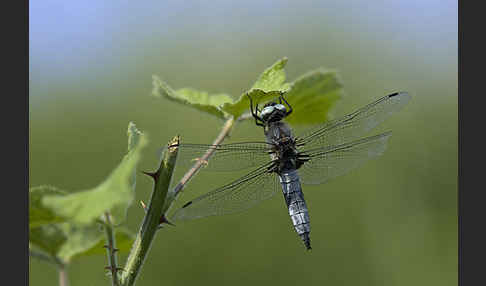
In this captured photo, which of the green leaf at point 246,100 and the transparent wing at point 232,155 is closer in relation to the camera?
the green leaf at point 246,100

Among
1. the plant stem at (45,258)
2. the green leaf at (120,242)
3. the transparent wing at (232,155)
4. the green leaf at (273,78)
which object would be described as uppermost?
the green leaf at (273,78)

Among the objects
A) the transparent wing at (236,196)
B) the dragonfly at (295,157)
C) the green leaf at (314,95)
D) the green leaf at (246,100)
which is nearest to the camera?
the green leaf at (246,100)

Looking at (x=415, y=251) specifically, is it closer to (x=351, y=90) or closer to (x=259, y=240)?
(x=259, y=240)

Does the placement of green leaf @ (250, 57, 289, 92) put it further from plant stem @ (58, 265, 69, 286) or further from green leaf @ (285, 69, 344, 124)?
plant stem @ (58, 265, 69, 286)

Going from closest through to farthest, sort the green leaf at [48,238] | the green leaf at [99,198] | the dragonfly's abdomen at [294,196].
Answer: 1. the green leaf at [99,198]
2. the green leaf at [48,238]
3. the dragonfly's abdomen at [294,196]

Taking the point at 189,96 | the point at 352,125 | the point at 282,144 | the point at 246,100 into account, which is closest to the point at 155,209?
the point at 246,100

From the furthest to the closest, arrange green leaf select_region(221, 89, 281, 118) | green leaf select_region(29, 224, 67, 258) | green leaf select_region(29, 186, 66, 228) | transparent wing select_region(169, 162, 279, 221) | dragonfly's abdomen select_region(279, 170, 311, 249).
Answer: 1. dragonfly's abdomen select_region(279, 170, 311, 249)
2. transparent wing select_region(169, 162, 279, 221)
3. green leaf select_region(221, 89, 281, 118)
4. green leaf select_region(29, 224, 67, 258)
5. green leaf select_region(29, 186, 66, 228)

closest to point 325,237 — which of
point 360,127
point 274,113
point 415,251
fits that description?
point 415,251

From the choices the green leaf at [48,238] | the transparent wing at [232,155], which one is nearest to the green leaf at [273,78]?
the transparent wing at [232,155]

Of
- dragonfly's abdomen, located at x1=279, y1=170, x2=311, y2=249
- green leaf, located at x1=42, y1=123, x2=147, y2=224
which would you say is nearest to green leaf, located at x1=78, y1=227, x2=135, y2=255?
green leaf, located at x1=42, y1=123, x2=147, y2=224

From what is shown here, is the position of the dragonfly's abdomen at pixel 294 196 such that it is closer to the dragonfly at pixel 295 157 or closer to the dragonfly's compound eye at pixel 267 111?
the dragonfly at pixel 295 157
